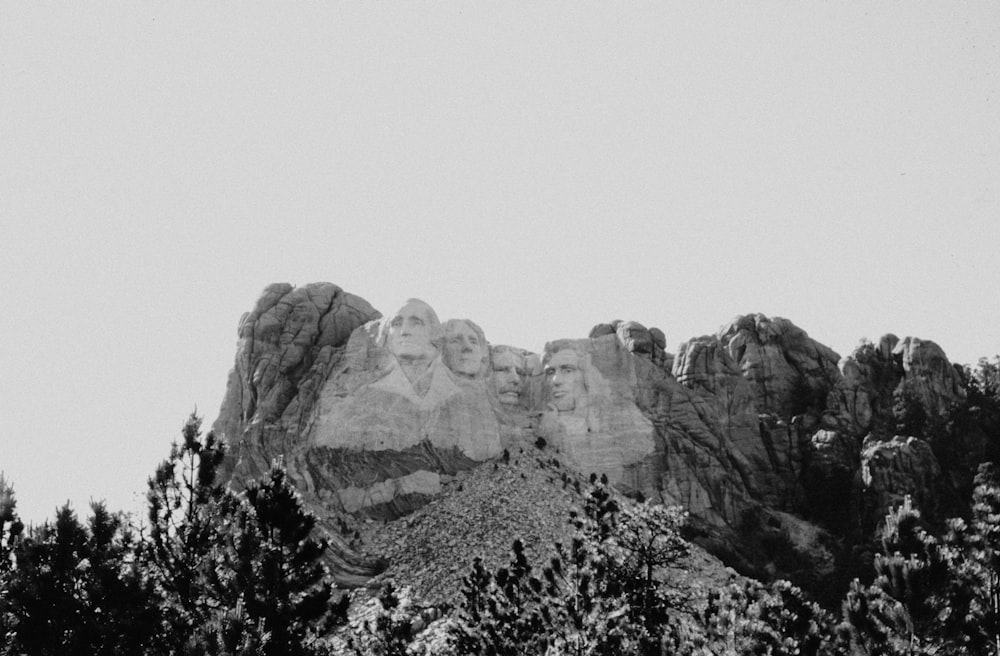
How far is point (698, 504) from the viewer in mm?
69375

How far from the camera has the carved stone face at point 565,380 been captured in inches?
2820

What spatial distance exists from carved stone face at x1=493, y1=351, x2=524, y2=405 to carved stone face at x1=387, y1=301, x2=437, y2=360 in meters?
6.88

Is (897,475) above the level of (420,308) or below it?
below

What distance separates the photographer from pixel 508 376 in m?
73.9

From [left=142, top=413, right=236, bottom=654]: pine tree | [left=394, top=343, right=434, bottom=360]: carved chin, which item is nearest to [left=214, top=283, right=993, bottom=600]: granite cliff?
[left=394, top=343, right=434, bottom=360]: carved chin

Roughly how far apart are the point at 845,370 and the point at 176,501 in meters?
59.8

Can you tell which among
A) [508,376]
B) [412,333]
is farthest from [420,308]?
[508,376]

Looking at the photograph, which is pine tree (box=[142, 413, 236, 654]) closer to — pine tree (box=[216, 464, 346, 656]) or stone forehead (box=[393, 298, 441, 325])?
pine tree (box=[216, 464, 346, 656])

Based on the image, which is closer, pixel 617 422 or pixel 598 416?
pixel 617 422

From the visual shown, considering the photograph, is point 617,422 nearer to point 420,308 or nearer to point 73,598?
point 420,308

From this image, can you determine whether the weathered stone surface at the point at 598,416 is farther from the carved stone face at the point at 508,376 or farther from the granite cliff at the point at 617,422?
the carved stone face at the point at 508,376

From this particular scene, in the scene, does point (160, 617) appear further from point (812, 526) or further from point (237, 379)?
point (812, 526)

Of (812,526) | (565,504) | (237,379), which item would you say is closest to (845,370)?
(812,526)

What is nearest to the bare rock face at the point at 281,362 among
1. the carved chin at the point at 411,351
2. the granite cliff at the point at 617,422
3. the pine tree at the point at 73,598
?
the granite cliff at the point at 617,422
